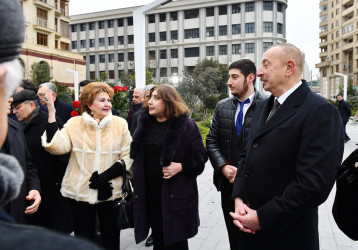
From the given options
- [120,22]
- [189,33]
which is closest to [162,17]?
[189,33]

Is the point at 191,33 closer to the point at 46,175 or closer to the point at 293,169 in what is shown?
the point at 46,175

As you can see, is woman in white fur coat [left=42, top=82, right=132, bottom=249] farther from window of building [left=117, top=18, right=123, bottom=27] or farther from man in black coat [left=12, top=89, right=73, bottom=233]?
window of building [left=117, top=18, right=123, bottom=27]

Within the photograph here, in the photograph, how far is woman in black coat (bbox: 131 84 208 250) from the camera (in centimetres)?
325

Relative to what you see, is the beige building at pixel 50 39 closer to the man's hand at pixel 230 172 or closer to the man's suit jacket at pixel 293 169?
the man's hand at pixel 230 172

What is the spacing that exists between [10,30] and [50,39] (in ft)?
154

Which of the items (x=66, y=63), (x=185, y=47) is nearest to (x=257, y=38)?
(x=185, y=47)

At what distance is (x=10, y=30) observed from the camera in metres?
0.70

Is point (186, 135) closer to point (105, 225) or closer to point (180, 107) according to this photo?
point (180, 107)

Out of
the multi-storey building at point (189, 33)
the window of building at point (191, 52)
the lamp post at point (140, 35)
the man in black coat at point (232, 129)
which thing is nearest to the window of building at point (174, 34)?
the multi-storey building at point (189, 33)

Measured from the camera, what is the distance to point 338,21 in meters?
66.1

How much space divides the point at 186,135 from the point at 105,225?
1.27m

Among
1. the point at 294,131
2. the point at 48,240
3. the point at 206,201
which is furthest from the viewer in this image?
the point at 206,201

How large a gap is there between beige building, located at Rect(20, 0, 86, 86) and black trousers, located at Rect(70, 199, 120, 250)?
37339 millimetres

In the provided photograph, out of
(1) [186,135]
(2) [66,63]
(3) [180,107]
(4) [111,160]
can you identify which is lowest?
(4) [111,160]
